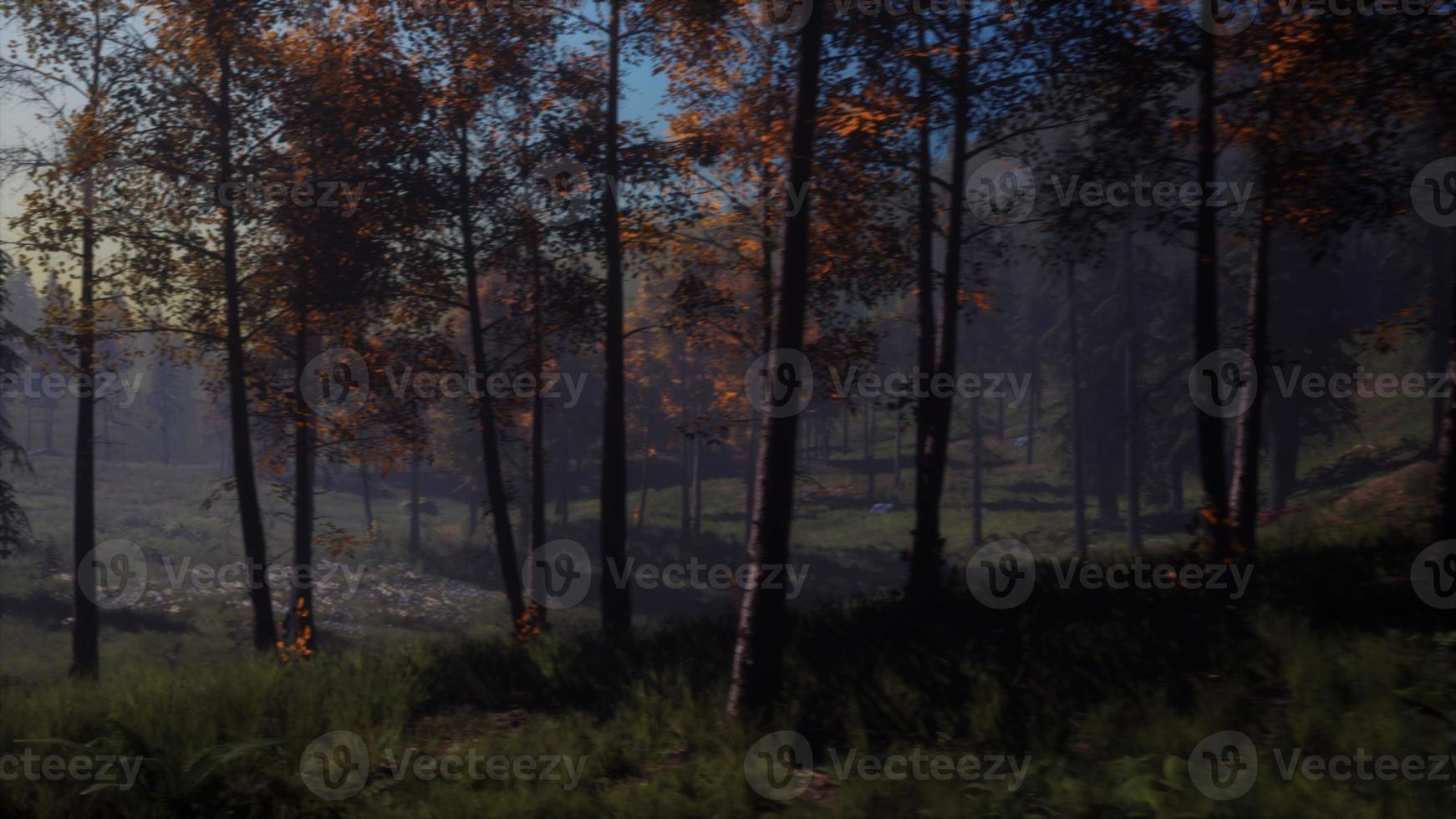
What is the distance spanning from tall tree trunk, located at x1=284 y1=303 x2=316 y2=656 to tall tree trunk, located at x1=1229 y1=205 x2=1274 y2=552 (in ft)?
38.4

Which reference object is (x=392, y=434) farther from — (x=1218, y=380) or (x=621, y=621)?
(x=1218, y=380)

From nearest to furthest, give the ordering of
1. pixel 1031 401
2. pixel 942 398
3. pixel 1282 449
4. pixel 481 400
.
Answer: pixel 942 398, pixel 481 400, pixel 1282 449, pixel 1031 401

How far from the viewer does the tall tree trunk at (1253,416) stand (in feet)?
36.4

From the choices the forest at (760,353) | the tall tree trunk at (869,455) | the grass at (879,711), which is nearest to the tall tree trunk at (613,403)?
the forest at (760,353)

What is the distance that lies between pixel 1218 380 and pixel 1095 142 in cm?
332

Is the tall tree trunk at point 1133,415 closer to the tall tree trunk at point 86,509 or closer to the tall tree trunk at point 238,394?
the tall tree trunk at point 238,394

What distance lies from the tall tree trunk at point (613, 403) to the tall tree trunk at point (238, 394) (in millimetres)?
5516

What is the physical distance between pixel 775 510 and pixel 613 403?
6.86 m

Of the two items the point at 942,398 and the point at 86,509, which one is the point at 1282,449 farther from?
the point at 86,509

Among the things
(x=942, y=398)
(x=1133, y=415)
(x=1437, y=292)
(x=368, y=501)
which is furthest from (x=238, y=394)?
(x=368, y=501)

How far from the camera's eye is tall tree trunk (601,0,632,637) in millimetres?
13984

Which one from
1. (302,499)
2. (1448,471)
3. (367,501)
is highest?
(1448,471)

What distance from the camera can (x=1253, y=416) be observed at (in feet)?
38.5

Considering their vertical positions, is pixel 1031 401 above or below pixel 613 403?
above
